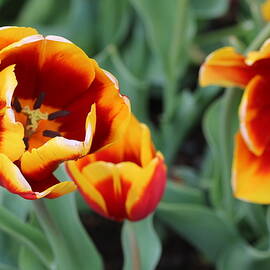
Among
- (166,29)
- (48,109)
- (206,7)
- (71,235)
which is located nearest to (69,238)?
(71,235)

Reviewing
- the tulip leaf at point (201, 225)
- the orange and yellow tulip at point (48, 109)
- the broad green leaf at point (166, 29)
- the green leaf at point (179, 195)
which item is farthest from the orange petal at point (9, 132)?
the broad green leaf at point (166, 29)

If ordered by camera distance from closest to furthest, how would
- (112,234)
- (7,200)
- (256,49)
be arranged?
(256,49) → (7,200) → (112,234)

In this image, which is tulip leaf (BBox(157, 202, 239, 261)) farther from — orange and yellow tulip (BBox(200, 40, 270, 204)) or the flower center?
the flower center

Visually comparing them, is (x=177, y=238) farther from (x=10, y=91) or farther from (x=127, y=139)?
(x=10, y=91)

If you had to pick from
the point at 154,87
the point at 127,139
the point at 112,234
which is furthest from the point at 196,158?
the point at 127,139

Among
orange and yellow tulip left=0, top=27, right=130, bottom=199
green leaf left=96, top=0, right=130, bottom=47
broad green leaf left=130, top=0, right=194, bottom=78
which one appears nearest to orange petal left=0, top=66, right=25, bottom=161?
orange and yellow tulip left=0, top=27, right=130, bottom=199

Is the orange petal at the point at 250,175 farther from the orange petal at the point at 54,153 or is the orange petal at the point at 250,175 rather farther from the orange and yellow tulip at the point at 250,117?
the orange petal at the point at 54,153

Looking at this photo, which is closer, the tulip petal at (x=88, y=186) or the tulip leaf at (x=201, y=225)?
the tulip petal at (x=88, y=186)
